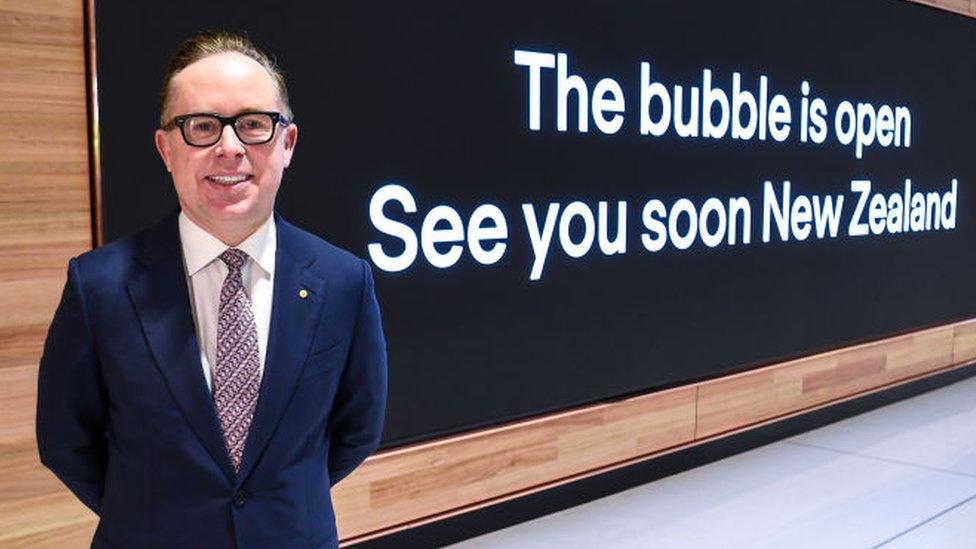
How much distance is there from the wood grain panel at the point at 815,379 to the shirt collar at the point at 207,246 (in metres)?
2.75

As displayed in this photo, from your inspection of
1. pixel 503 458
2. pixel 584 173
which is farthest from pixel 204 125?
pixel 584 173

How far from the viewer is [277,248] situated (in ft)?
4.55

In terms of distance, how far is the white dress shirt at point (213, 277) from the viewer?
1342 mm

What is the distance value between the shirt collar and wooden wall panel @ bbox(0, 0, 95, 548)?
38.5 inches

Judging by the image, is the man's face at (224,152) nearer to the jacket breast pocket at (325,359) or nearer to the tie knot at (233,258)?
the tie knot at (233,258)

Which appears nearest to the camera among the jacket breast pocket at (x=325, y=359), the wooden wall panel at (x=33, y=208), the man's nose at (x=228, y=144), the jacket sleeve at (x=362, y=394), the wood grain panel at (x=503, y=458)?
the man's nose at (x=228, y=144)

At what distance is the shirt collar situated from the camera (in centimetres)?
134

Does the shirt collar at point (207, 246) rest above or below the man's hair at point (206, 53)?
below

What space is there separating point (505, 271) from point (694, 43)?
47.9 inches

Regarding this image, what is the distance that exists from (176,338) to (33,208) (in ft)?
3.44

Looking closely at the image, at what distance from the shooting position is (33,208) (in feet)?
7.14

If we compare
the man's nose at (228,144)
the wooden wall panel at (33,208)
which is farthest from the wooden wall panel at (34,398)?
the man's nose at (228,144)

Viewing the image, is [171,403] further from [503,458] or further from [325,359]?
[503,458]

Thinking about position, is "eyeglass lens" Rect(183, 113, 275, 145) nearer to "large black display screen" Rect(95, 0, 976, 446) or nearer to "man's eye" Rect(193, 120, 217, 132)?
"man's eye" Rect(193, 120, 217, 132)
